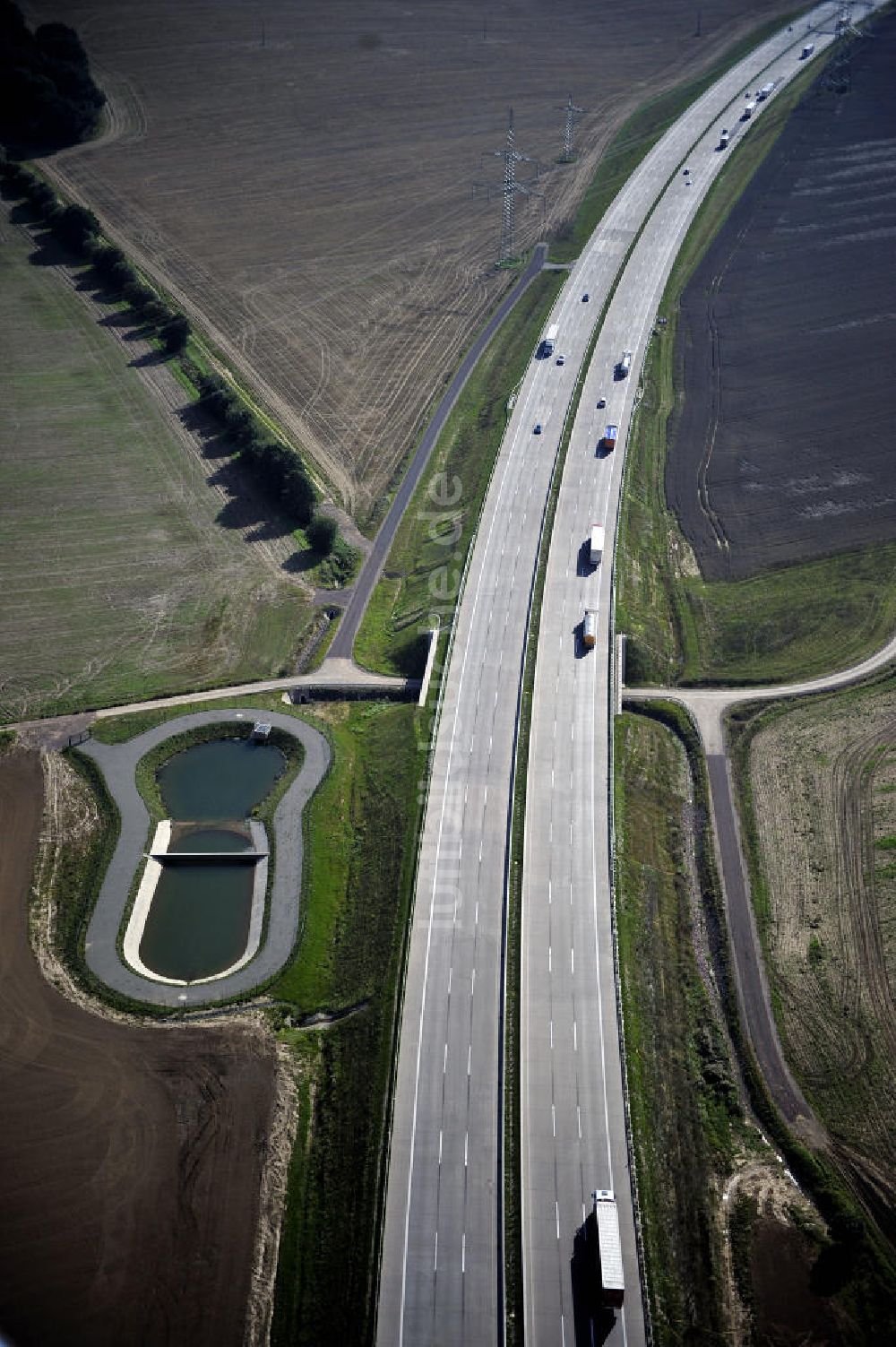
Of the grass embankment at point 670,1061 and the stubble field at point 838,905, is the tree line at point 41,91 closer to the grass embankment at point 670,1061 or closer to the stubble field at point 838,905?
the grass embankment at point 670,1061

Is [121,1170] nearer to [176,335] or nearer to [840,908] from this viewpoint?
[840,908]

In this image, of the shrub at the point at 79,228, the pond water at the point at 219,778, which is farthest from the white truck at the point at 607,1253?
the shrub at the point at 79,228

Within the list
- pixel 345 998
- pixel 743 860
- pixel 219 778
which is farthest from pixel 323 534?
pixel 345 998

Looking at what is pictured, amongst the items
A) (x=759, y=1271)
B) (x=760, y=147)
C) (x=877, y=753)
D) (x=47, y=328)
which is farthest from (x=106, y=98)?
(x=759, y=1271)

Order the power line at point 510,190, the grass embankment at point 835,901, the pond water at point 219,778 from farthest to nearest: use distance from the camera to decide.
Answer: the power line at point 510,190
the pond water at point 219,778
the grass embankment at point 835,901

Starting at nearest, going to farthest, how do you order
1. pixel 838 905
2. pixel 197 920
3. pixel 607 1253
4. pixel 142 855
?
1. pixel 607 1253
2. pixel 838 905
3. pixel 197 920
4. pixel 142 855

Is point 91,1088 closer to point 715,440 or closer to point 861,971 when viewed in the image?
point 861,971

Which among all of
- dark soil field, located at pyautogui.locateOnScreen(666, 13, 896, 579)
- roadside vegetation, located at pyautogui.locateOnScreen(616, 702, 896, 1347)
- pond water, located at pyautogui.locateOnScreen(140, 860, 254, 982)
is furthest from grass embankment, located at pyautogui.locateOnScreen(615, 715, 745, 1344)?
dark soil field, located at pyautogui.locateOnScreen(666, 13, 896, 579)
